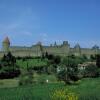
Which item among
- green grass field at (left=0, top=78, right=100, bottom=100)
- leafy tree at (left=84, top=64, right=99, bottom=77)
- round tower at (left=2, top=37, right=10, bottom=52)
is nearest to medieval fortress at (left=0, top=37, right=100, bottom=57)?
round tower at (left=2, top=37, right=10, bottom=52)

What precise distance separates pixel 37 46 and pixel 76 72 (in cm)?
4562

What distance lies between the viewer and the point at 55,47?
356 ft

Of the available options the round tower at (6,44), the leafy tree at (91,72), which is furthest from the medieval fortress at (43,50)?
the leafy tree at (91,72)

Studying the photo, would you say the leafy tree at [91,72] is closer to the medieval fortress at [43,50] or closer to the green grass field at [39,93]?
the green grass field at [39,93]

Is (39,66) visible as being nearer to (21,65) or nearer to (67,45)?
(21,65)

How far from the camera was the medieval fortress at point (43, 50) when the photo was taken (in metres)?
98.7

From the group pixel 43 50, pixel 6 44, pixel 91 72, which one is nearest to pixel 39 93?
pixel 91 72

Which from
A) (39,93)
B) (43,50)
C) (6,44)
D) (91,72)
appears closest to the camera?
(39,93)

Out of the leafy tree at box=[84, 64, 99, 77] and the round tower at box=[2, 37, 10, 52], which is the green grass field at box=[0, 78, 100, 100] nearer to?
the leafy tree at box=[84, 64, 99, 77]

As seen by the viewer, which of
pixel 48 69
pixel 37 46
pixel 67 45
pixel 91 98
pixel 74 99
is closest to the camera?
pixel 74 99

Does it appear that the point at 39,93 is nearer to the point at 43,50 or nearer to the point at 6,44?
the point at 43,50


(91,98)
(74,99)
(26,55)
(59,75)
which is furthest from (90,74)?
(74,99)

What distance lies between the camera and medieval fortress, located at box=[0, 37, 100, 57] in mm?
98688

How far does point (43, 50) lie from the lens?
105 meters
